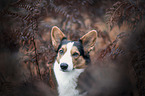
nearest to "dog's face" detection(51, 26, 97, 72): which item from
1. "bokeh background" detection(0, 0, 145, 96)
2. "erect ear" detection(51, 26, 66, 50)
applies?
"erect ear" detection(51, 26, 66, 50)

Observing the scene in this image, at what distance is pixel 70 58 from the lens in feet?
3.13

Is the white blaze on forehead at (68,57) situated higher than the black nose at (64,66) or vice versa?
the white blaze on forehead at (68,57)

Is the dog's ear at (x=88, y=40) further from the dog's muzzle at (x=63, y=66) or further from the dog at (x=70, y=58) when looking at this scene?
the dog's muzzle at (x=63, y=66)

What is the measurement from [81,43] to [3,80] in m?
Result: 0.70

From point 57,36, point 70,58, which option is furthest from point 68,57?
point 57,36

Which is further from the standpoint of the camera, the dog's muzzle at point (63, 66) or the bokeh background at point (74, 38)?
the bokeh background at point (74, 38)

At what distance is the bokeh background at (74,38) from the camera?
102 cm

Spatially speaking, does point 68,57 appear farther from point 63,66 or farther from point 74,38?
point 74,38

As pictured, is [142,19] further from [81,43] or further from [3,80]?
[3,80]

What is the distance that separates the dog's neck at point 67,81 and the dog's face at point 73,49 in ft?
0.22

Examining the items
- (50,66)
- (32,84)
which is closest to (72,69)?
(50,66)

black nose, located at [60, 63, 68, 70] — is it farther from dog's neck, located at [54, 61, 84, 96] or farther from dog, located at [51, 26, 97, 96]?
dog's neck, located at [54, 61, 84, 96]

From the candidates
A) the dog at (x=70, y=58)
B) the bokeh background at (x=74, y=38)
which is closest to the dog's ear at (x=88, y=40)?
the dog at (x=70, y=58)

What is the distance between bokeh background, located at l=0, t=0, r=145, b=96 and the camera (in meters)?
1.02
